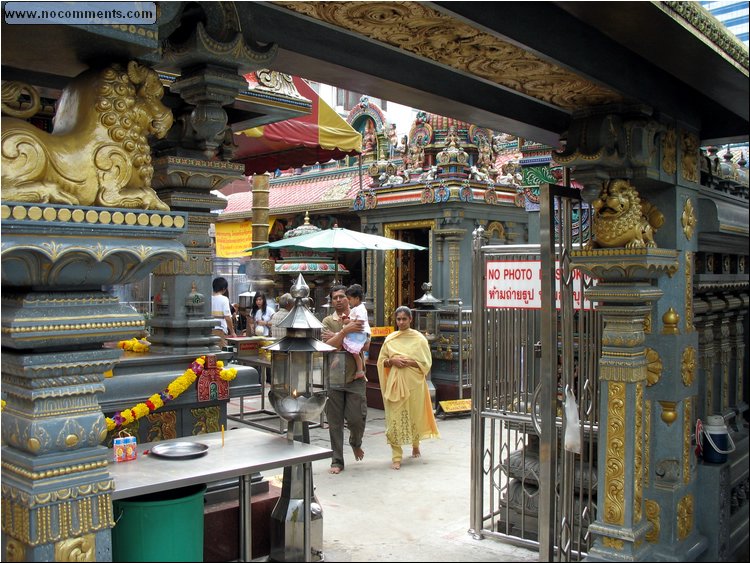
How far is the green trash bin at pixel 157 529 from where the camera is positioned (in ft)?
7.97

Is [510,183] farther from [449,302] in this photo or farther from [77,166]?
[77,166]

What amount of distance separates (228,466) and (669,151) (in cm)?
328

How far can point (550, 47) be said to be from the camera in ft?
9.85

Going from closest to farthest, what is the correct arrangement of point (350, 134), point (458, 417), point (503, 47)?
point (503, 47) → point (350, 134) → point (458, 417)

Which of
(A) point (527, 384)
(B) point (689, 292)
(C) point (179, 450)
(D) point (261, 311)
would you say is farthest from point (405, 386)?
(D) point (261, 311)

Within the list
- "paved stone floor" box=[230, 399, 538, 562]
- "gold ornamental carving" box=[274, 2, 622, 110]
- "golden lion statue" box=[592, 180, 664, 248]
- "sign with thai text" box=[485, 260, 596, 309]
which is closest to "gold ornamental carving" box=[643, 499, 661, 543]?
"paved stone floor" box=[230, 399, 538, 562]

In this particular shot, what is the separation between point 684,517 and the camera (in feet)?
14.9

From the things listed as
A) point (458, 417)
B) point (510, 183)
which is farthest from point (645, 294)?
point (510, 183)

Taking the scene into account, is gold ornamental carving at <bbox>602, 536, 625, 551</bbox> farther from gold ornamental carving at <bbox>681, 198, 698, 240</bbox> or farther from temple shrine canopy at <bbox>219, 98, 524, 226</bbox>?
temple shrine canopy at <bbox>219, 98, 524, 226</bbox>

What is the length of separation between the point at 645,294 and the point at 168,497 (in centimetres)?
282

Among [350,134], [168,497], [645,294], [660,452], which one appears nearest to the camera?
[168,497]

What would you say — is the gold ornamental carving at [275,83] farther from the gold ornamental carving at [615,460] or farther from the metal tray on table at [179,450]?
the gold ornamental carving at [615,460]

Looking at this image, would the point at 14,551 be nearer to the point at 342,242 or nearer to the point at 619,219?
the point at 619,219

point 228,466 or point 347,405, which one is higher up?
point 228,466
